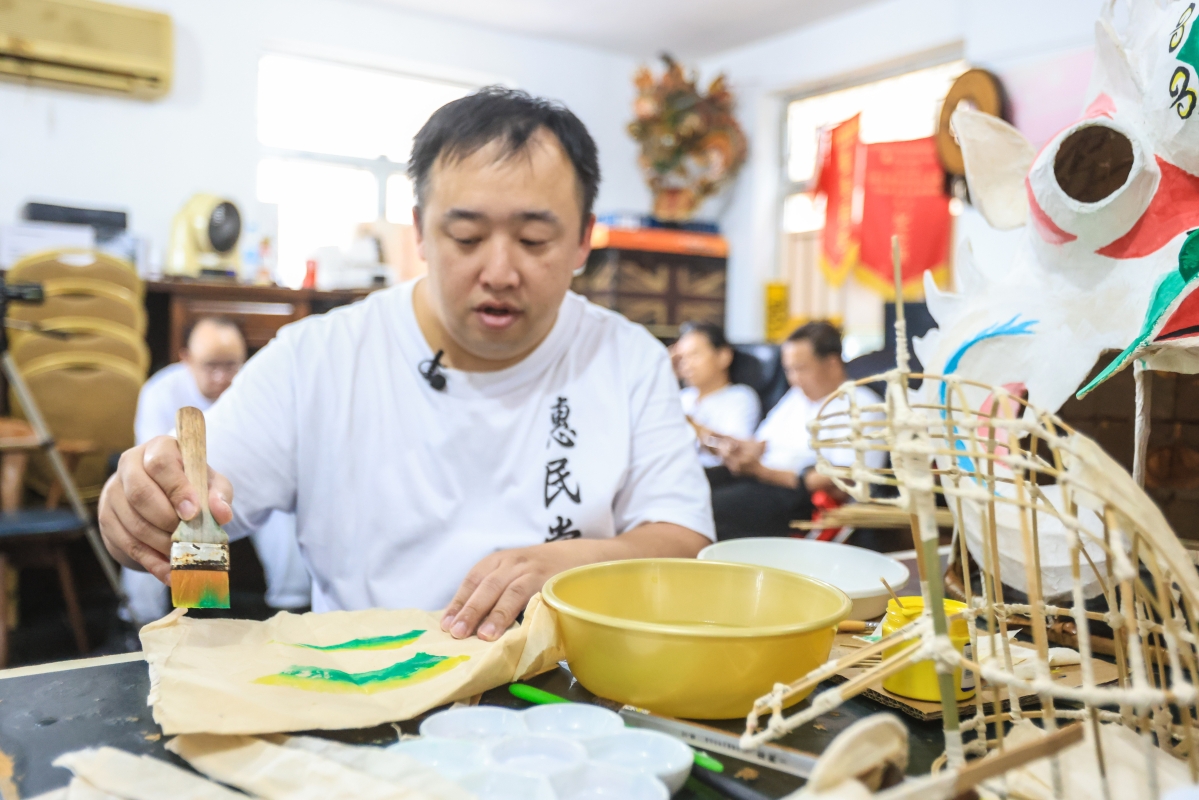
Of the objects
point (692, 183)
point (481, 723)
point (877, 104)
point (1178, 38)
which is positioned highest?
point (877, 104)

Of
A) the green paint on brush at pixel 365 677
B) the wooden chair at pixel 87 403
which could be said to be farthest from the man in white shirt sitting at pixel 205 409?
the green paint on brush at pixel 365 677

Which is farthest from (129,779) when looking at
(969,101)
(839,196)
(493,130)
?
(839,196)

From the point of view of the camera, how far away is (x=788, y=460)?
3.28 meters

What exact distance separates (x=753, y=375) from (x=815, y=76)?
2155mm

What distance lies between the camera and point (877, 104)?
4.76 metres

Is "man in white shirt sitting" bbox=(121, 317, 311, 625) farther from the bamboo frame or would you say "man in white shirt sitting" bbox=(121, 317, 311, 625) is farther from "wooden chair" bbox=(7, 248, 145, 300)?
the bamboo frame

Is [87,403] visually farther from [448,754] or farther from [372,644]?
Result: [448,754]

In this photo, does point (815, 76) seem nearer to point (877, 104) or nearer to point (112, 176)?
point (877, 104)

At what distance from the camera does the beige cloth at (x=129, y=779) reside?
46 cm

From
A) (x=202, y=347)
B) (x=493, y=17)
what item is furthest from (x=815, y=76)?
(x=202, y=347)

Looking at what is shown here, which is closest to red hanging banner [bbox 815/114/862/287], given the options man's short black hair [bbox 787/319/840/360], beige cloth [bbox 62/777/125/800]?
man's short black hair [bbox 787/319/840/360]

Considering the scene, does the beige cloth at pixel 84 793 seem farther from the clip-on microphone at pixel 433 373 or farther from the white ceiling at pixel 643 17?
the white ceiling at pixel 643 17

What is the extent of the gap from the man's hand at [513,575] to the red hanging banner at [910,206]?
3.59 metres

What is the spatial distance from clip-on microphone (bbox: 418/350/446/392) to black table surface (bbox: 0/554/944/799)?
1.89ft
